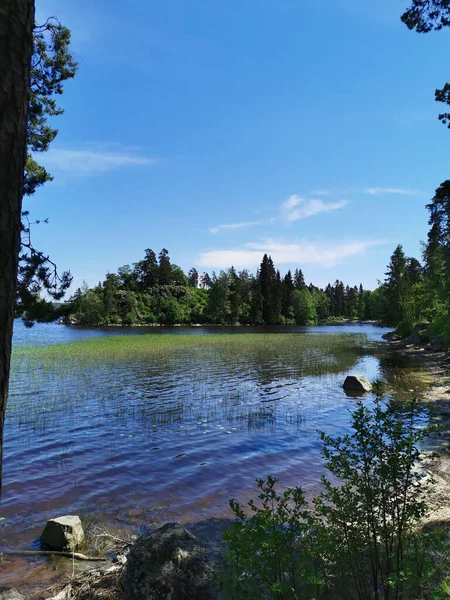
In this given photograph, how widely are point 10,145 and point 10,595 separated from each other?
228 inches

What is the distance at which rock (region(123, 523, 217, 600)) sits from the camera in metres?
3.85

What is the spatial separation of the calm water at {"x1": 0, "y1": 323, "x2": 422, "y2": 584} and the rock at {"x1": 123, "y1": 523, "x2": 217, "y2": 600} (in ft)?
10.4

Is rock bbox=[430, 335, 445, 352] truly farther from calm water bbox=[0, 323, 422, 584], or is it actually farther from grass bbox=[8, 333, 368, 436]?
calm water bbox=[0, 323, 422, 584]

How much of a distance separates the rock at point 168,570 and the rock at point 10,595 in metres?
2.21

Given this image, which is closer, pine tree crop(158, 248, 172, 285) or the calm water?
the calm water

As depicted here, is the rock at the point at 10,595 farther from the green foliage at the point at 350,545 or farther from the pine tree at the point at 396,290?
the pine tree at the point at 396,290

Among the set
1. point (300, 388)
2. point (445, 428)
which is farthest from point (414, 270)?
point (445, 428)

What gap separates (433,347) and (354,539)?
4208cm

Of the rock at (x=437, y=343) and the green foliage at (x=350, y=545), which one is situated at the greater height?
the green foliage at (x=350, y=545)

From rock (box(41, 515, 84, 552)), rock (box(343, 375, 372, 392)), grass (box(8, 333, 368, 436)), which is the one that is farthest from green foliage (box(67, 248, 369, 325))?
rock (box(41, 515, 84, 552))

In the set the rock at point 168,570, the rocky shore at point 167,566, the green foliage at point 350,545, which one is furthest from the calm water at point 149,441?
the green foliage at point 350,545

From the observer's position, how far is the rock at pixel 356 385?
21717 millimetres

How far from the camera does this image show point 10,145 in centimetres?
216

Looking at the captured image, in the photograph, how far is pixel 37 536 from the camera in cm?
712
